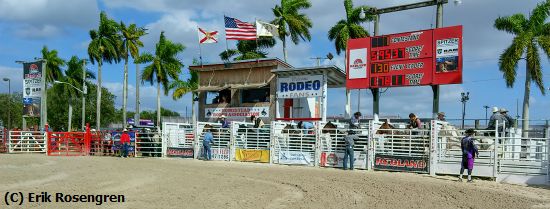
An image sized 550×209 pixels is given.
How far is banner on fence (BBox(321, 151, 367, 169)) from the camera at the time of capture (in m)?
18.6

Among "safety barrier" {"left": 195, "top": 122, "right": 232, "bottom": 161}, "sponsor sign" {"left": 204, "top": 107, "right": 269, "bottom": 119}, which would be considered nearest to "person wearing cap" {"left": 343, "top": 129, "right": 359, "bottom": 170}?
"safety barrier" {"left": 195, "top": 122, "right": 232, "bottom": 161}

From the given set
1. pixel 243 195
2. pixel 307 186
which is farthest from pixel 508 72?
pixel 243 195

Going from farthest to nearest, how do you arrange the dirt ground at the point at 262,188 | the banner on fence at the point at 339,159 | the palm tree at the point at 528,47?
the palm tree at the point at 528,47 < the banner on fence at the point at 339,159 < the dirt ground at the point at 262,188

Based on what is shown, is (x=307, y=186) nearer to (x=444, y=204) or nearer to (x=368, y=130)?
(x=444, y=204)

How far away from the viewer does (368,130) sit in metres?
18.3

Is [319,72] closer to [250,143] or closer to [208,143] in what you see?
[250,143]

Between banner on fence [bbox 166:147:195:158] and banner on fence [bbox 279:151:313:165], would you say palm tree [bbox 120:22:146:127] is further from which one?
banner on fence [bbox 279:151:313:165]

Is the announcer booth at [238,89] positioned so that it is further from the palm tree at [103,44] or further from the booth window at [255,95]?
the palm tree at [103,44]

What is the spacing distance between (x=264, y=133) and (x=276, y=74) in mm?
5834

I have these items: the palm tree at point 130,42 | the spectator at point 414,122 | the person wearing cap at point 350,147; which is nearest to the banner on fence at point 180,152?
the person wearing cap at point 350,147

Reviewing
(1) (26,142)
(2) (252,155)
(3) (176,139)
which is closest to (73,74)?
(1) (26,142)

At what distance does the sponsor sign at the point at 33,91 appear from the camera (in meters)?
33.8

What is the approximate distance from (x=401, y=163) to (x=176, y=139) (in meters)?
12.0

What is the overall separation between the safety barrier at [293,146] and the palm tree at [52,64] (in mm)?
44158
